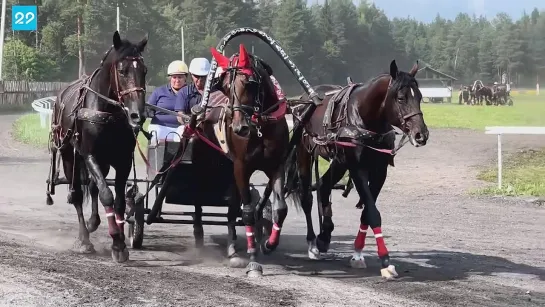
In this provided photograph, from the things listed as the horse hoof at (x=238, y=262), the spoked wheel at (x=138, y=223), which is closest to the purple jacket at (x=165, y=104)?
the spoked wheel at (x=138, y=223)

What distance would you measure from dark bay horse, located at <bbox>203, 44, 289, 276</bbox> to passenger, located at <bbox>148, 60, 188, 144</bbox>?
1.74 m

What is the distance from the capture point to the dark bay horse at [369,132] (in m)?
8.26

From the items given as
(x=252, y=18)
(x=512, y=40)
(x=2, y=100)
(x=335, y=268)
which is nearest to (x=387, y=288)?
(x=335, y=268)

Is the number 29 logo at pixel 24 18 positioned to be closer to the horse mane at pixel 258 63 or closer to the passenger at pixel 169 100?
the passenger at pixel 169 100

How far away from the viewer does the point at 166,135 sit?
33.1 feet

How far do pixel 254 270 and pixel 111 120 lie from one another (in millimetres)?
2084

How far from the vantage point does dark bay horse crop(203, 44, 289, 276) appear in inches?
317

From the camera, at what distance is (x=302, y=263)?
9289 mm

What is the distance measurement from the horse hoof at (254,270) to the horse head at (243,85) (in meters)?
1.19

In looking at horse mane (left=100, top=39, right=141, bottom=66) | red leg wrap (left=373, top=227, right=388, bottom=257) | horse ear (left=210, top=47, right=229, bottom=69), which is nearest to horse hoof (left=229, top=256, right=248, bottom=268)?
red leg wrap (left=373, top=227, right=388, bottom=257)

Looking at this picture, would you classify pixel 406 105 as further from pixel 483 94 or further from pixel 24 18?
pixel 483 94

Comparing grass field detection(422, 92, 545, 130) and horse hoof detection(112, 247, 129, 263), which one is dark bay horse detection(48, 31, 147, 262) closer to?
horse hoof detection(112, 247, 129, 263)

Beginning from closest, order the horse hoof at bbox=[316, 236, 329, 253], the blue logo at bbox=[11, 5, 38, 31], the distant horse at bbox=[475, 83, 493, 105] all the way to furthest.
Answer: the horse hoof at bbox=[316, 236, 329, 253] < the blue logo at bbox=[11, 5, 38, 31] < the distant horse at bbox=[475, 83, 493, 105]

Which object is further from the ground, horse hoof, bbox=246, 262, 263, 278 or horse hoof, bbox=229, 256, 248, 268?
horse hoof, bbox=246, 262, 263, 278
